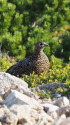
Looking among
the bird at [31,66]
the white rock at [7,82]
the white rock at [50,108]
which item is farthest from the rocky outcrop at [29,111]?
the bird at [31,66]

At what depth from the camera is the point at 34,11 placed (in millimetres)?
19062

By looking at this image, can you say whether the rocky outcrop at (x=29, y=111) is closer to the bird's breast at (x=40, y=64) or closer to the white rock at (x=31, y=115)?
the white rock at (x=31, y=115)

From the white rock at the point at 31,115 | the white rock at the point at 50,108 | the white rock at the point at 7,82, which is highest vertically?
the white rock at the point at 7,82

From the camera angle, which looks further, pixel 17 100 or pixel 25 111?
pixel 17 100

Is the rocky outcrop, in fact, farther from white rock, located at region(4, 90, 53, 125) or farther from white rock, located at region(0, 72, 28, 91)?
white rock, located at region(0, 72, 28, 91)

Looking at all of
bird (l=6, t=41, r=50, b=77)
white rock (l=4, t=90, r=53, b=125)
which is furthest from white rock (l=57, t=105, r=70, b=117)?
bird (l=6, t=41, r=50, b=77)

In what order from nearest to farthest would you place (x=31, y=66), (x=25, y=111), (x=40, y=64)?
(x=25, y=111)
(x=31, y=66)
(x=40, y=64)

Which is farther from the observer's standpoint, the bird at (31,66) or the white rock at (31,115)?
the bird at (31,66)

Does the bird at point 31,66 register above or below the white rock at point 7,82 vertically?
above

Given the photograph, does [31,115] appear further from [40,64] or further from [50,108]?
[40,64]

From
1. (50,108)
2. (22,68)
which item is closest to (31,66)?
(22,68)

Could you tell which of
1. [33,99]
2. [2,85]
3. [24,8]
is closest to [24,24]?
[24,8]

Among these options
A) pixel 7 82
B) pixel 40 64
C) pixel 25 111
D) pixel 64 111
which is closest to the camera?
pixel 25 111

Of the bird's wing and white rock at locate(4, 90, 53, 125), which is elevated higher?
the bird's wing
